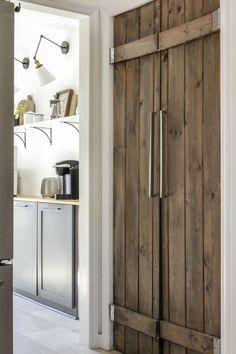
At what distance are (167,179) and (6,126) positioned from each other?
1.30 metres

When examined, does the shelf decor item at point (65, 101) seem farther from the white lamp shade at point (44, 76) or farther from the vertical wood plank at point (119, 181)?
the vertical wood plank at point (119, 181)

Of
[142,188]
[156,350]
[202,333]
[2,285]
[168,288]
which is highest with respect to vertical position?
[142,188]

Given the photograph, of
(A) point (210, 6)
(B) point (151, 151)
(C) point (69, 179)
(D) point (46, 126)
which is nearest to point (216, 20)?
(A) point (210, 6)

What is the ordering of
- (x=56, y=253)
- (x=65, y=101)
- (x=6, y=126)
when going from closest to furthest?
(x=6, y=126) < (x=56, y=253) < (x=65, y=101)

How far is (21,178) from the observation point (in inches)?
217

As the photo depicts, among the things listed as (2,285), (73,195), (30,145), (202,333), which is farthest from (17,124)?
(2,285)

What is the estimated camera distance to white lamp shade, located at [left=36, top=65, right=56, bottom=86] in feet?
15.1

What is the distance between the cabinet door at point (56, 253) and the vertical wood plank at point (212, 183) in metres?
1.59

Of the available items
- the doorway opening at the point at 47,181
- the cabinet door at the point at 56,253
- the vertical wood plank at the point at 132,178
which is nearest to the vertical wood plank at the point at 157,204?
the vertical wood plank at the point at 132,178

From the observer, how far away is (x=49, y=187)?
463cm

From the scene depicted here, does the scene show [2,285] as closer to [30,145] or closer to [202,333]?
[202,333]

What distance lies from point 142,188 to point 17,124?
9.12ft

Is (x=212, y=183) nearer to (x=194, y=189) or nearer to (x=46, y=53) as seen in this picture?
(x=194, y=189)

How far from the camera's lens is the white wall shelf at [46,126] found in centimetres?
438
